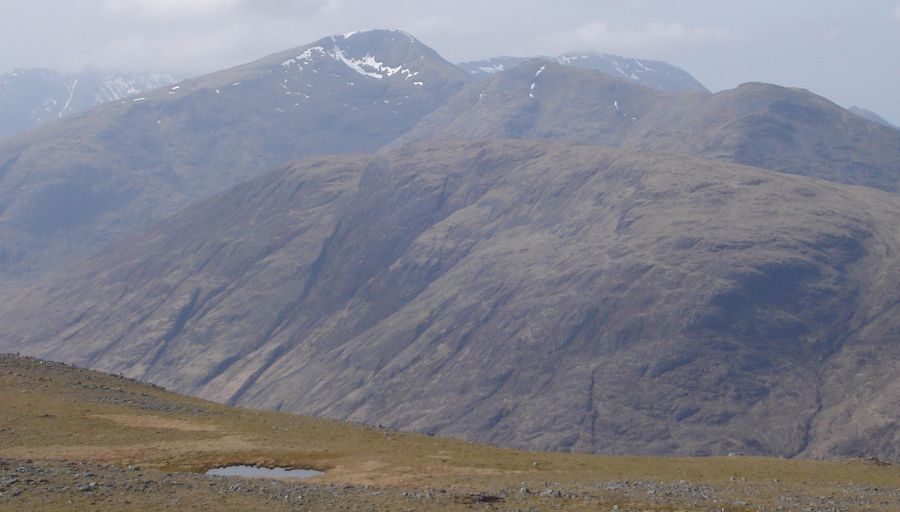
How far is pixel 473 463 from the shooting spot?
70438 millimetres

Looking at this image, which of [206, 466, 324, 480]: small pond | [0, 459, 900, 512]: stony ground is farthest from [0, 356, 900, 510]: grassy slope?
[206, 466, 324, 480]: small pond

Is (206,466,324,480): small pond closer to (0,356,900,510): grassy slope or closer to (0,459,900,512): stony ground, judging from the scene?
(0,356,900,510): grassy slope

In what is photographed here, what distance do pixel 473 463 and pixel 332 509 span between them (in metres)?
20.6

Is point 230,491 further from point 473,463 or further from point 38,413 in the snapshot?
point 38,413

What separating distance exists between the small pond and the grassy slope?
102cm

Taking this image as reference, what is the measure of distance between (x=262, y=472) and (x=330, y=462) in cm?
480

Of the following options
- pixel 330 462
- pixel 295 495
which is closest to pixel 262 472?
pixel 330 462

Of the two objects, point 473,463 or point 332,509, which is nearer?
point 332,509

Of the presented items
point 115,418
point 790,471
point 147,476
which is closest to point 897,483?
point 790,471

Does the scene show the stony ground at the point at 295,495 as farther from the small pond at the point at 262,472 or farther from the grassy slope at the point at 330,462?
the small pond at the point at 262,472

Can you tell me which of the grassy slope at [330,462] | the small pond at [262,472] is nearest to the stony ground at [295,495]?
the grassy slope at [330,462]

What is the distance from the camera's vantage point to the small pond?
66.0 m

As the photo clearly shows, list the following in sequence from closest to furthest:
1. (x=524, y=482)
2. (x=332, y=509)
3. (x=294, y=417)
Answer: (x=332, y=509), (x=524, y=482), (x=294, y=417)

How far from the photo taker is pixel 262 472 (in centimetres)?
6750
